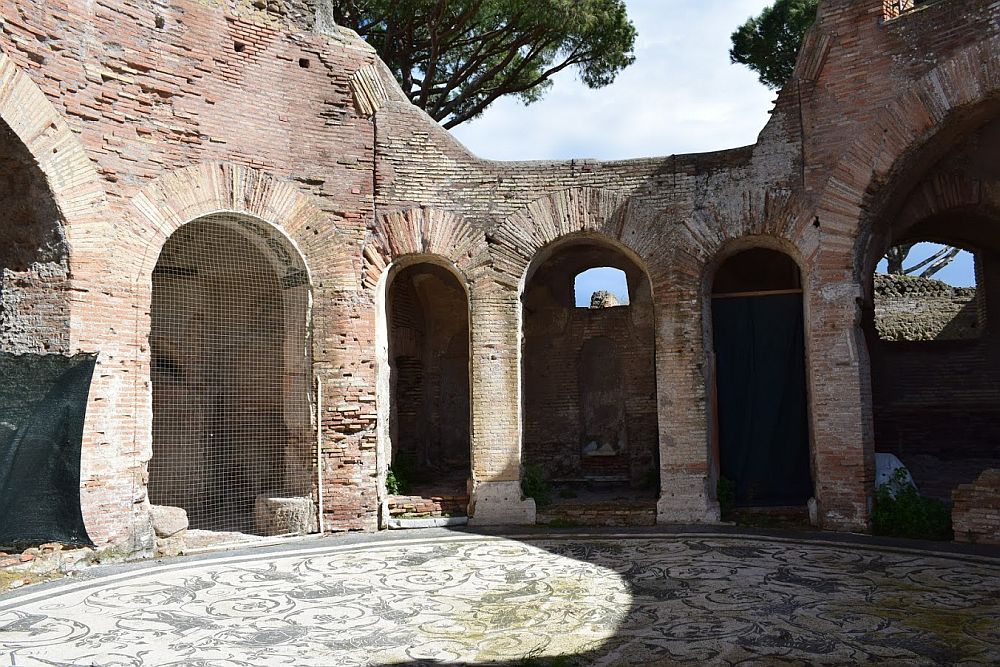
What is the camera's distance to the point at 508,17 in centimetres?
1602

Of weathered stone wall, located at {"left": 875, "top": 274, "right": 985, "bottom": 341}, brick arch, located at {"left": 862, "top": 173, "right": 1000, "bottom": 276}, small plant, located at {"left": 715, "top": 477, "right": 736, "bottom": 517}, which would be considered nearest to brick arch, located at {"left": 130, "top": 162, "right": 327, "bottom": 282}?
small plant, located at {"left": 715, "top": 477, "right": 736, "bottom": 517}

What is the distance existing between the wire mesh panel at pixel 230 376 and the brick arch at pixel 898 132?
6.32m

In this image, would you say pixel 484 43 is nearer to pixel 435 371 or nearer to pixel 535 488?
pixel 435 371

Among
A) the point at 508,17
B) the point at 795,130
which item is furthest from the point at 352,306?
the point at 508,17

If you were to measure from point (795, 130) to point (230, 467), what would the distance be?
8054 millimetres

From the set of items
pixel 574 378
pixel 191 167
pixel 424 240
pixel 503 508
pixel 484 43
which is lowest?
pixel 503 508

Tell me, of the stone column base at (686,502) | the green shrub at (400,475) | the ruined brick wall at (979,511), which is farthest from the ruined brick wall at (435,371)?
the ruined brick wall at (979,511)

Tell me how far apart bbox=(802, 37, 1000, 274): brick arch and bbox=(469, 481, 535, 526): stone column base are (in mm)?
4706

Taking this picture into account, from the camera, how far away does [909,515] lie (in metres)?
8.46

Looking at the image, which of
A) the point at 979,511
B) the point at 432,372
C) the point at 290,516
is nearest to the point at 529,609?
the point at 290,516

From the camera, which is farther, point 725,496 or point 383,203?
point 383,203

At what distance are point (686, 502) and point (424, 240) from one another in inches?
179

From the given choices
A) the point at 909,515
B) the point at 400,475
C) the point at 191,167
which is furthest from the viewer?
the point at 400,475

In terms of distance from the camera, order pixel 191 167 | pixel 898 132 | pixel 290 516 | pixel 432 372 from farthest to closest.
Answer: pixel 432 372
pixel 290 516
pixel 191 167
pixel 898 132
